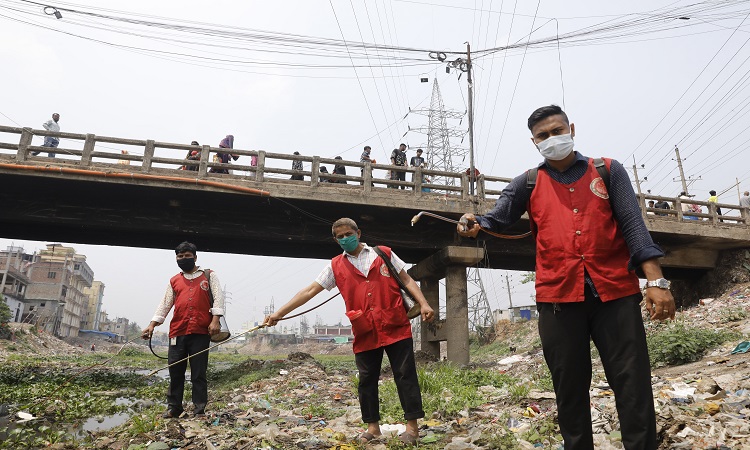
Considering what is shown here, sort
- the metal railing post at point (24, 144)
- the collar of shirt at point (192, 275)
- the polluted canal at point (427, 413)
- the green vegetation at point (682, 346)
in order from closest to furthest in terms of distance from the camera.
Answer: the polluted canal at point (427, 413)
the collar of shirt at point (192, 275)
the green vegetation at point (682, 346)
the metal railing post at point (24, 144)

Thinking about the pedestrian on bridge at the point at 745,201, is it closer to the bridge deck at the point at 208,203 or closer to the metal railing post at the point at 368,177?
the bridge deck at the point at 208,203

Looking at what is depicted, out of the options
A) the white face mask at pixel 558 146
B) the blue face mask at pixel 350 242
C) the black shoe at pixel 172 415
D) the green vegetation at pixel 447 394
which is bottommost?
the black shoe at pixel 172 415

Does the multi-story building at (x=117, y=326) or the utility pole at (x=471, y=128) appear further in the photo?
the multi-story building at (x=117, y=326)

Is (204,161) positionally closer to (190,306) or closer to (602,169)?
(190,306)

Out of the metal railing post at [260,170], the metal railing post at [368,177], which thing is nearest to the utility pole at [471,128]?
the metal railing post at [368,177]

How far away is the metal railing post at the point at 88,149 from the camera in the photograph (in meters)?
11.0

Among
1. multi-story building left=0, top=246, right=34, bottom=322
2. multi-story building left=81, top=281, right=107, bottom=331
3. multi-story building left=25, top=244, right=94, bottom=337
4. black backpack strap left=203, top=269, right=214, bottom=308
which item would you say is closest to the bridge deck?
black backpack strap left=203, top=269, right=214, bottom=308

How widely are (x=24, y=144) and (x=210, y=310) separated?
872 cm

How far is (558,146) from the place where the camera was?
95.3 inches

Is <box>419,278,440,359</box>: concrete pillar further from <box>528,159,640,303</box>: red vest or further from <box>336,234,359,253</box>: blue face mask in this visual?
<box>528,159,640,303</box>: red vest

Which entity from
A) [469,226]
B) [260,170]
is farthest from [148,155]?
[469,226]

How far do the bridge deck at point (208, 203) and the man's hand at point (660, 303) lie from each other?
9873 millimetres

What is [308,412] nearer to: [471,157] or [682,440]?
[682,440]

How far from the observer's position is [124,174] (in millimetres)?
10828
